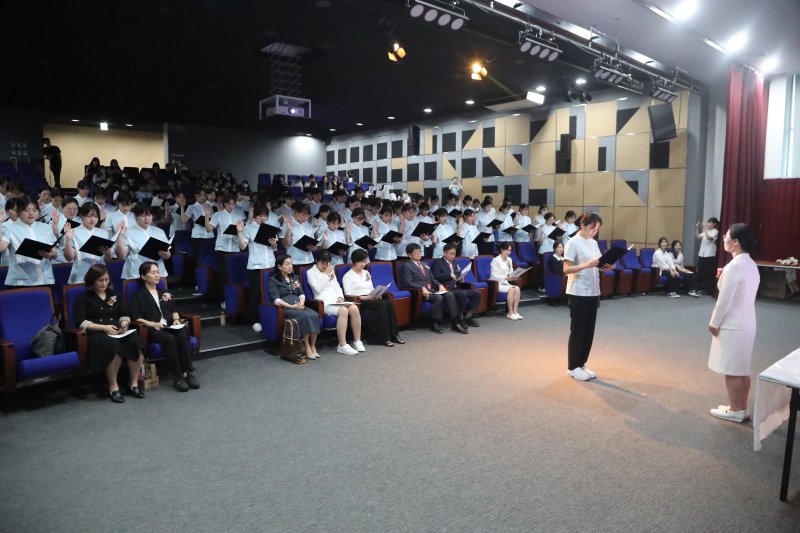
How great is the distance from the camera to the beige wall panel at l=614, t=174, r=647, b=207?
36.2 feet

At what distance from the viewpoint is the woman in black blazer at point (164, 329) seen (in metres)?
4.44

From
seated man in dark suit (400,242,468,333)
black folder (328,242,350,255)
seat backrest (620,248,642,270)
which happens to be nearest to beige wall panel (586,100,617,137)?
seat backrest (620,248,642,270)

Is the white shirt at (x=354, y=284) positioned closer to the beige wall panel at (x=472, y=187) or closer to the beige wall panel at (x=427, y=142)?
the beige wall panel at (x=472, y=187)

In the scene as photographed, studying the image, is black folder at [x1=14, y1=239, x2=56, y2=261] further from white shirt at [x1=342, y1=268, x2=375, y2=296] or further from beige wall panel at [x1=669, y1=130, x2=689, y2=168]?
Result: beige wall panel at [x1=669, y1=130, x2=689, y2=168]

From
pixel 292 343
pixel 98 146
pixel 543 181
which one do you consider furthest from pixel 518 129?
pixel 98 146

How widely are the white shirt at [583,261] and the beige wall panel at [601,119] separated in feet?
25.3

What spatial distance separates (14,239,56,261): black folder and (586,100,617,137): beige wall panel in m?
10.5

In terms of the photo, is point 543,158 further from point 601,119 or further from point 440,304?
point 440,304

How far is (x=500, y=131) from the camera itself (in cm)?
1349

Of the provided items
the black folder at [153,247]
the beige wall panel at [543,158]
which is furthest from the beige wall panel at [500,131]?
the black folder at [153,247]

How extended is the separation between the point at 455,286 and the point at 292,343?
278 centimetres

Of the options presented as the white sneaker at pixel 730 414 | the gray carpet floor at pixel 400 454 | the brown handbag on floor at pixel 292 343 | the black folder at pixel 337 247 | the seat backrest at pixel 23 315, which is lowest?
the gray carpet floor at pixel 400 454

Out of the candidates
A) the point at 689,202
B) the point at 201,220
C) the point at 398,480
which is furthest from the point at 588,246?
the point at 689,202

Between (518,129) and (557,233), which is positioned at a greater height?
(518,129)
